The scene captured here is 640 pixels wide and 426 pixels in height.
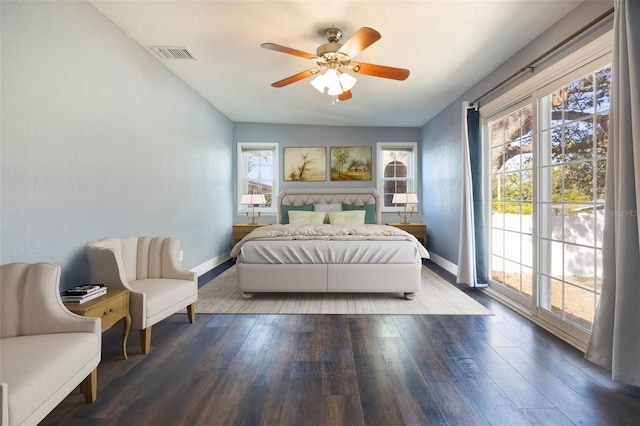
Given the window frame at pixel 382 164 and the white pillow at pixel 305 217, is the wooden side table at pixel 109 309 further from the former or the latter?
the window frame at pixel 382 164

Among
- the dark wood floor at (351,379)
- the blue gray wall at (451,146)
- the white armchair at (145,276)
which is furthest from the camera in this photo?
the blue gray wall at (451,146)

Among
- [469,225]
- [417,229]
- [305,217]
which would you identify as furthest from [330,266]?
[417,229]

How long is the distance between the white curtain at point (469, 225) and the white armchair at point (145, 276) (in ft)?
10.1

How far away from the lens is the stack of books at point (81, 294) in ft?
6.00

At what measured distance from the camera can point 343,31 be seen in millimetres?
2762

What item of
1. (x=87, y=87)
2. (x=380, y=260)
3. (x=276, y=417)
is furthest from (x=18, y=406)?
(x=380, y=260)

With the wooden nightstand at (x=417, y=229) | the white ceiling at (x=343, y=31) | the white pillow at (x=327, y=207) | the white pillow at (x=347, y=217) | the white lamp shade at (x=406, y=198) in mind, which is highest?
the white ceiling at (x=343, y=31)

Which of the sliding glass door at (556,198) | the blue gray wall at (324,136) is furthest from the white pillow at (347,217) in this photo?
the sliding glass door at (556,198)

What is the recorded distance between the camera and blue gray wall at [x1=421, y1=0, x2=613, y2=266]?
2.38m

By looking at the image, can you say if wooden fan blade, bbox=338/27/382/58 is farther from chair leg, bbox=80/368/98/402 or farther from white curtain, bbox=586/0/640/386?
chair leg, bbox=80/368/98/402

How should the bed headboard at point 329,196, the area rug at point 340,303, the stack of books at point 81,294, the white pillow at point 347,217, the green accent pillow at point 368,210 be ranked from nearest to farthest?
the stack of books at point 81,294 < the area rug at point 340,303 < the white pillow at point 347,217 < the green accent pillow at point 368,210 < the bed headboard at point 329,196

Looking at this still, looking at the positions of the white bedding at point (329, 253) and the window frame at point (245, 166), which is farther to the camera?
the window frame at point (245, 166)

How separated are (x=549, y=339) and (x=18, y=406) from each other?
3.18 meters

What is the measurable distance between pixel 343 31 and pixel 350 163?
336 centimetres
